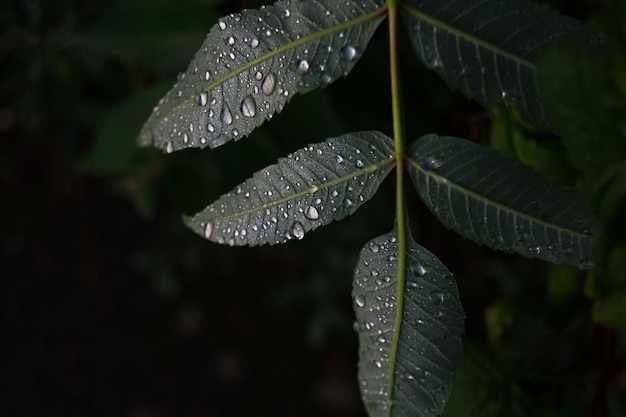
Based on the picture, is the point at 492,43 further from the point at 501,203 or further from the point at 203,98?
the point at 203,98

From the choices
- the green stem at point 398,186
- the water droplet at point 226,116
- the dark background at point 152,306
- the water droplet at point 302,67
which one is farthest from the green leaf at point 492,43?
the dark background at point 152,306

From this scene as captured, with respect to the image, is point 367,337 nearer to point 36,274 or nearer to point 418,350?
point 418,350

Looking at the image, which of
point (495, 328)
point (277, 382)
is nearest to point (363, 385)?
point (495, 328)

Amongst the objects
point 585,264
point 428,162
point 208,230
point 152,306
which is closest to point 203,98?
point 208,230

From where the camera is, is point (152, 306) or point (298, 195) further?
point (152, 306)

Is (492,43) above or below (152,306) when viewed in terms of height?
above

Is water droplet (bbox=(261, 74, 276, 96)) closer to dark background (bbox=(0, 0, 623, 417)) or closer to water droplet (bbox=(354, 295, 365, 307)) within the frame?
water droplet (bbox=(354, 295, 365, 307))
